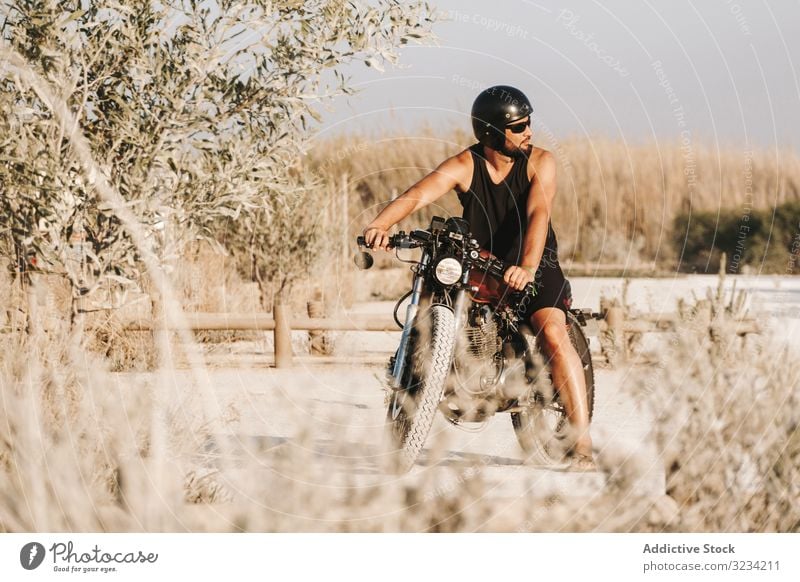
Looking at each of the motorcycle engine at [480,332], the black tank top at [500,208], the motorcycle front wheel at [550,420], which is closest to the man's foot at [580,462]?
the motorcycle front wheel at [550,420]

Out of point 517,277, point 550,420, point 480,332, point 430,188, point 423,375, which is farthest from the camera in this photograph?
point 550,420

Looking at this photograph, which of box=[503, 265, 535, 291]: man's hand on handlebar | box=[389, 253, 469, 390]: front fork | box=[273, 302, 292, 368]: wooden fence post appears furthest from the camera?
box=[273, 302, 292, 368]: wooden fence post

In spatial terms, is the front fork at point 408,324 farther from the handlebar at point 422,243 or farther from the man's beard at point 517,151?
the man's beard at point 517,151

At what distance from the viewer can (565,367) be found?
5422mm

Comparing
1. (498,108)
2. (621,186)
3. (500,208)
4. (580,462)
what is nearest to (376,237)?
(500,208)

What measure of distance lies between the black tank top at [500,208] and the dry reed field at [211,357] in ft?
2.98

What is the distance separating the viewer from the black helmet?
16.9ft

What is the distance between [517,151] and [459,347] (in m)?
0.98

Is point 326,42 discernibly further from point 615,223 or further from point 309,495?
point 615,223

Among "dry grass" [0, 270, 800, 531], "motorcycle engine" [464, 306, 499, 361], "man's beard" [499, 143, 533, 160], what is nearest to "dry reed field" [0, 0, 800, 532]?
"dry grass" [0, 270, 800, 531]

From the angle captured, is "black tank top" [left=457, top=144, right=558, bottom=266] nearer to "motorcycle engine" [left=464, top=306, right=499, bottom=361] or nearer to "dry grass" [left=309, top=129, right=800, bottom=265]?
"motorcycle engine" [left=464, top=306, right=499, bottom=361]

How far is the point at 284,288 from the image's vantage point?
13.0m

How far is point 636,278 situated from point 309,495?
12968 mm

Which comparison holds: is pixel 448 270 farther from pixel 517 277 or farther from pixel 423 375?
pixel 423 375
